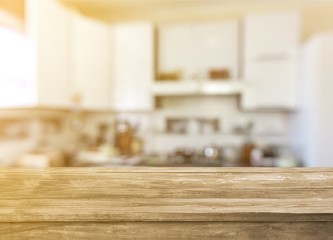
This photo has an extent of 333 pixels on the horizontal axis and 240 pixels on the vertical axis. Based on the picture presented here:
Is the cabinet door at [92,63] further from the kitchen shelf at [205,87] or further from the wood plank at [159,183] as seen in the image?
the wood plank at [159,183]

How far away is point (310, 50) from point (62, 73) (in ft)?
5.96

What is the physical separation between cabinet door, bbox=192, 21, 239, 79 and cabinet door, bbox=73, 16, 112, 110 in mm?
828

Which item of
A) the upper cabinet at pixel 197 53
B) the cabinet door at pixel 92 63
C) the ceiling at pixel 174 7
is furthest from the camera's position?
the ceiling at pixel 174 7

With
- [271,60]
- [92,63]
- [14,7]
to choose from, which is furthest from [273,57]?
[14,7]

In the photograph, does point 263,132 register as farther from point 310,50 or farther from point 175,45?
point 175,45

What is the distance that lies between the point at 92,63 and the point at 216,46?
112 centimetres

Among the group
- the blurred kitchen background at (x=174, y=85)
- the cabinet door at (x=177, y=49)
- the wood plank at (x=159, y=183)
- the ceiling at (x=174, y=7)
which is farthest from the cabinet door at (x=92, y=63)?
the wood plank at (x=159, y=183)

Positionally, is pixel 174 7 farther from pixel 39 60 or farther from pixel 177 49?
pixel 39 60

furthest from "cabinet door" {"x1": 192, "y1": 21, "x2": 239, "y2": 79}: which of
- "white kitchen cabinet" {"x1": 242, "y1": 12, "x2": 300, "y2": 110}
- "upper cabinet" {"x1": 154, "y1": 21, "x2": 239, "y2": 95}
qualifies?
"white kitchen cabinet" {"x1": 242, "y1": 12, "x2": 300, "y2": 110}

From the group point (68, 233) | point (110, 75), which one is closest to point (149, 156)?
point (110, 75)

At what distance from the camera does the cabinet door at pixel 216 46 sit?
2.07 m

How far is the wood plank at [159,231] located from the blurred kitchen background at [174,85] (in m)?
1.28

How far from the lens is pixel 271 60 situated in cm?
192

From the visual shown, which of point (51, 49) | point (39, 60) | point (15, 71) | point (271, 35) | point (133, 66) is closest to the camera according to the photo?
point (15, 71)
